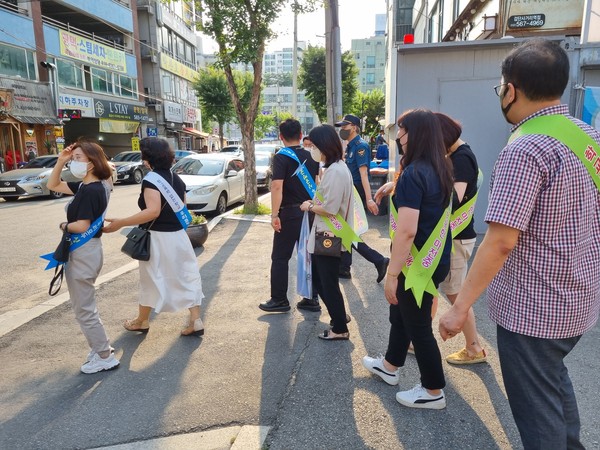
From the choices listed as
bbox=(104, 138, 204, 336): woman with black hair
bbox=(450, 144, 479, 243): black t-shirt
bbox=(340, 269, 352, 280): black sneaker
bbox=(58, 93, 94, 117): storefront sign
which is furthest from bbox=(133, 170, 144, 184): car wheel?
bbox=(450, 144, 479, 243): black t-shirt

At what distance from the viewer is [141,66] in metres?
34.9

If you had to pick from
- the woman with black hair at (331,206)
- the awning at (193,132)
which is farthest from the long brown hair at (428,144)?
the awning at (193,132)

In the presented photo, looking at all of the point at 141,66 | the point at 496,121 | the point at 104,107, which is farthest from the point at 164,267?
the point at 141,66

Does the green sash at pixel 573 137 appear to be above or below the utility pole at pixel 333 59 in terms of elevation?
below

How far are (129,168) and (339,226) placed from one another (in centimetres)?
1951

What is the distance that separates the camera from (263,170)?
53.9 feet

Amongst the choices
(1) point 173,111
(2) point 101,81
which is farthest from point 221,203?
(1) point 173,111

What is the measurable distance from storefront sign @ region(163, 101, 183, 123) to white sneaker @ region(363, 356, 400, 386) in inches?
1456

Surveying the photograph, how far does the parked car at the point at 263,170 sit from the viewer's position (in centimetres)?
1619

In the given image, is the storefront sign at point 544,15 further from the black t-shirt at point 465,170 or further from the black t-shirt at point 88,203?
the black t-shirt at point 88,203

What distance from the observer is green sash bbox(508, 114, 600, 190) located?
174cm

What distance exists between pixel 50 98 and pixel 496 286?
87.7ft

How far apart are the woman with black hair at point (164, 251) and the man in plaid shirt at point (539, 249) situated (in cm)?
262

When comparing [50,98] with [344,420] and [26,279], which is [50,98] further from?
[344,420]
